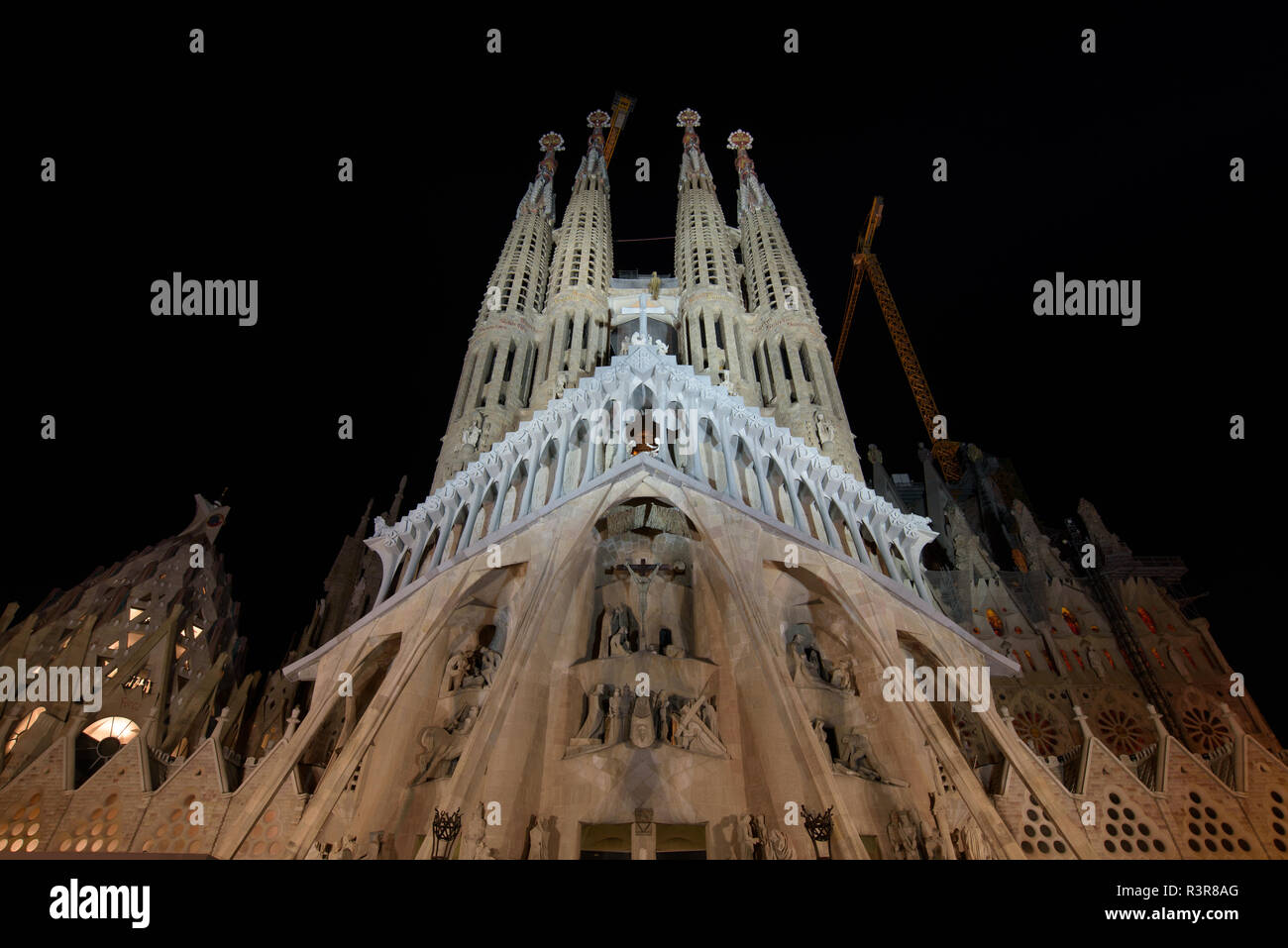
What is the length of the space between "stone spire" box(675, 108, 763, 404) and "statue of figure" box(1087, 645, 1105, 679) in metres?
16.0

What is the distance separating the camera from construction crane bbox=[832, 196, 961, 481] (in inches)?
2010

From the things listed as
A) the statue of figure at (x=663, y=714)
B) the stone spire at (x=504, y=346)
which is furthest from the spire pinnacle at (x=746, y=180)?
the statue of figure at (x=663, y=714)

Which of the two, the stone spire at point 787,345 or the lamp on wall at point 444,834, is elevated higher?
the stone spire at point 787,345

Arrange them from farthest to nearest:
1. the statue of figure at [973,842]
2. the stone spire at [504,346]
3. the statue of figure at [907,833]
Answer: the stone spire at [504,346], the statue of figure at [907,833], the statue of figure at [973,842]

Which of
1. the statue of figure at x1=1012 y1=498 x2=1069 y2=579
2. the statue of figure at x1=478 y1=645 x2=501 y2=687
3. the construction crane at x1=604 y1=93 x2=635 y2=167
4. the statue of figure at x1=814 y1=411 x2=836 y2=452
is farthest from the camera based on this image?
the construction crane at x1=604 y1=93 x2=635 y2=167

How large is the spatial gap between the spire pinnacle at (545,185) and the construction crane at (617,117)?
700 inches

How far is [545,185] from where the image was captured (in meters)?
46.2

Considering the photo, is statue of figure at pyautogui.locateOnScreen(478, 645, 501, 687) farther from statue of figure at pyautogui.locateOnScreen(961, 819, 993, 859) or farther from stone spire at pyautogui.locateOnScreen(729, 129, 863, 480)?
stone spire at pyautogui.locateOnScreen(729, 129, 863, 480)

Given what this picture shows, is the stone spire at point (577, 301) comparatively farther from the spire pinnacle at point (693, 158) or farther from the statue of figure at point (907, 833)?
the statue of figure at point (907, 833)

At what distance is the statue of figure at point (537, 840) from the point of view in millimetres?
15523

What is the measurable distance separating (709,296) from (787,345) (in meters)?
5.14

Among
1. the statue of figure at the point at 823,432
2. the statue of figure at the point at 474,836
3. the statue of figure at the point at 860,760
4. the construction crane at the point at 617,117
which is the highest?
the construction crane at the point at 617,117

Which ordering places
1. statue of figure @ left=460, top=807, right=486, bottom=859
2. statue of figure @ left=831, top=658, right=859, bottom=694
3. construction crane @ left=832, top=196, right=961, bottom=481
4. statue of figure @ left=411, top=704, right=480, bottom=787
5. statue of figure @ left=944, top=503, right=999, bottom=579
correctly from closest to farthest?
1. statue of figure @ left=460, top=807, right=486, bottom=859
2. statue of figure @ left=411, top=704, right=480, bottom=787
3. statue of figure @ left=831, top=658, right=859, bottom=694
4. statue of figure @ left=944, top=503, right=999, bottom=579
5. construction crane @ left=832, top=196, right=961, bottom=481
